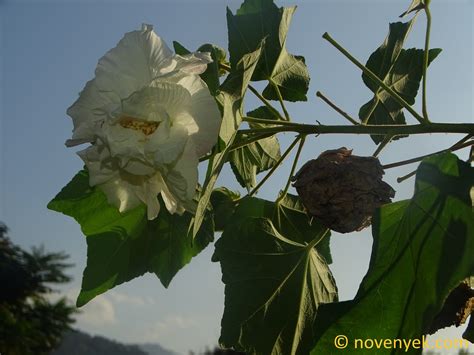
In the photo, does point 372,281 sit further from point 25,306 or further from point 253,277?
point 25,306

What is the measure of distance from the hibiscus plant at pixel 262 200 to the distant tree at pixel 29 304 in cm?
952

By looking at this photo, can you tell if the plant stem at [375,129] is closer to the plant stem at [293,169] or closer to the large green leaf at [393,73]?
the plant stem at [293,169]

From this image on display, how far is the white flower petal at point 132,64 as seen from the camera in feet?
1.39

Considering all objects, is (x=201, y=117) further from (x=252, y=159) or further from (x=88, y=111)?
(x=252, y=159)

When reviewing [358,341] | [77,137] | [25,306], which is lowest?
[358,341]

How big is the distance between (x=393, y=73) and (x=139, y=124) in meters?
0.39

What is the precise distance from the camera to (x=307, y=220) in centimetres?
64

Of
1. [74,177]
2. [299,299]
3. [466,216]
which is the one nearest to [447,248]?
[466,216]

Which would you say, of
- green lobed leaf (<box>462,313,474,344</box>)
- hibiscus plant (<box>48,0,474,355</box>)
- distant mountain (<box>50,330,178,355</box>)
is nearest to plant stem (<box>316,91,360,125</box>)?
hibiscus plant (<box>48,0,474,355</box>)

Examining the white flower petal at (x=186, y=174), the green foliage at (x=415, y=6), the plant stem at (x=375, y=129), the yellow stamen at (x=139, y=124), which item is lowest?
the white flower petal at (x=186, y=174)

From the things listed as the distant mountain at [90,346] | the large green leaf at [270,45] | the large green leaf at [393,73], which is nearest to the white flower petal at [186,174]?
the large green leaf at [270,45]

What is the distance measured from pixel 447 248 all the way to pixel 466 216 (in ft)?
0.09

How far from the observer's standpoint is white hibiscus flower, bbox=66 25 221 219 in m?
0.40

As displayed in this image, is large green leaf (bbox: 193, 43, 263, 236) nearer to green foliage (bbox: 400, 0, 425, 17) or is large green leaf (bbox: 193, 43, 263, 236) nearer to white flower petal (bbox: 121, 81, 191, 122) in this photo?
white flower petal (bbox: 121, 81, 191, 122)
